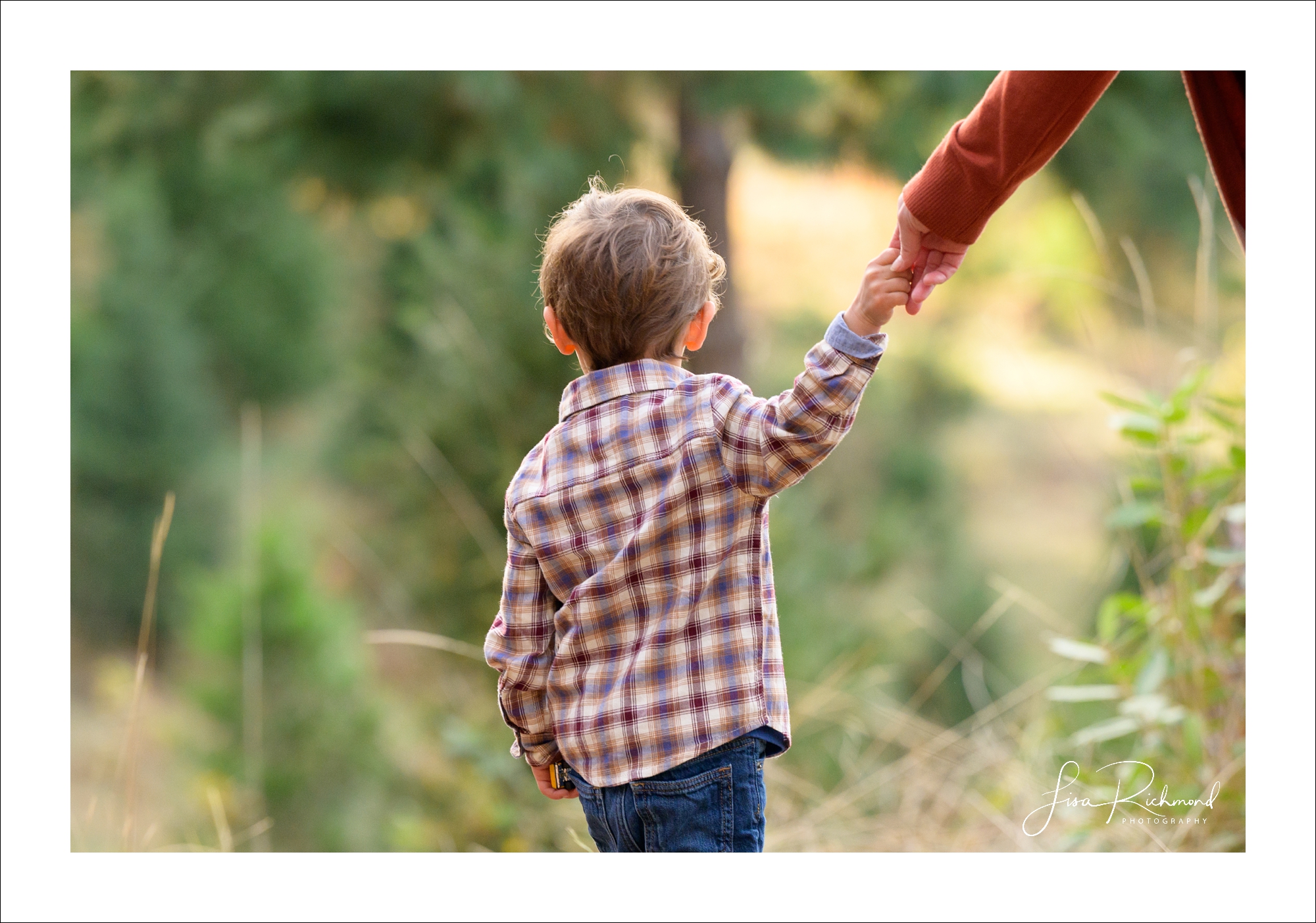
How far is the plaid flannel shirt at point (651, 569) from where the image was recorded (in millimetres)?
747

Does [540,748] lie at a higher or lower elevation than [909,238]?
lower

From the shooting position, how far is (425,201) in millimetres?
2785

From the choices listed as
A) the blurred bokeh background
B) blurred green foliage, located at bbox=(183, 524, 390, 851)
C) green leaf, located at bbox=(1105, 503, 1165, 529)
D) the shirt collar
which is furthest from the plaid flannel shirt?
blurred green foliage, located at bbox=(183, 524, 390, 851)

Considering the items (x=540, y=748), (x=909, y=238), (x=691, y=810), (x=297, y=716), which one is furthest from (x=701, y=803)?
(x=297, y=716)

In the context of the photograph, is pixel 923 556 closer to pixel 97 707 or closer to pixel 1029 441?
pixel 1029 441

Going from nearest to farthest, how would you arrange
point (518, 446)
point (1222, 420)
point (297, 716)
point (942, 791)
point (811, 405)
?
1. point (811, 405)
2. point (1222, 420)
3. point (942, 791)
4. point (518, 446)
5. point (297, 716)

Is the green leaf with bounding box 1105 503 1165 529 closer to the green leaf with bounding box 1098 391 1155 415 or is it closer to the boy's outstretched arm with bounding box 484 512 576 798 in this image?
the green leaf with bounding box 1098 391 1155 415

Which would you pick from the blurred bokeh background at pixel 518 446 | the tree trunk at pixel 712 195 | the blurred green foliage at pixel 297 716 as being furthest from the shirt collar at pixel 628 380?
the blurred green foliage at pixel 297 716

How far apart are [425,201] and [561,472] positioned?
2.20 m

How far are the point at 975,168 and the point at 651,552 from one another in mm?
437

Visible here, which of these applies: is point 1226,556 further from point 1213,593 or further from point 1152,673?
point 1152,673

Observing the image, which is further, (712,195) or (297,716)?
(297,716)

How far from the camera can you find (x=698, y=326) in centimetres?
80

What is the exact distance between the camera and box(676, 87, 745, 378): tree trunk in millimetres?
2324
